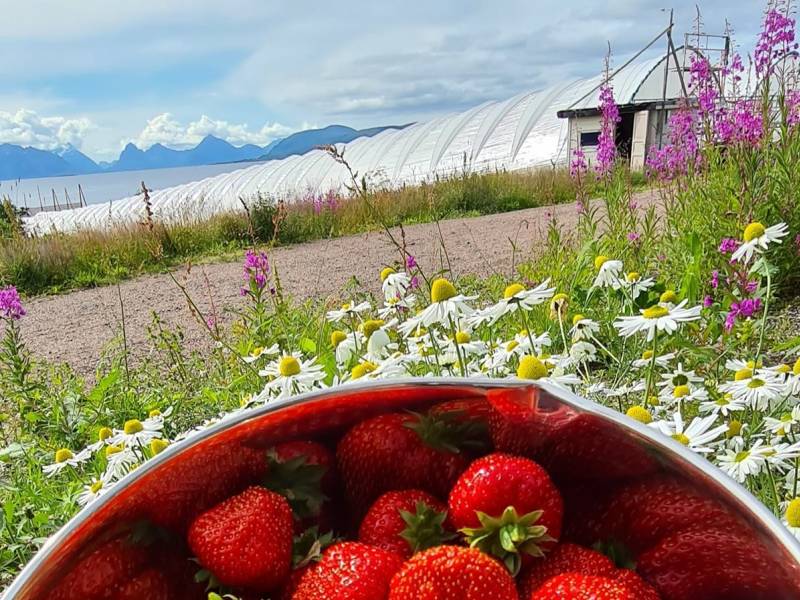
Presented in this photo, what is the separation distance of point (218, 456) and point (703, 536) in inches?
Result: 16.8

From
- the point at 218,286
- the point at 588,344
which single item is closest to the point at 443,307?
the point at 588,344

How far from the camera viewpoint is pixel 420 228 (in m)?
9.69

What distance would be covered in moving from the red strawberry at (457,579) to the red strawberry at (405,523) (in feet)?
0.26

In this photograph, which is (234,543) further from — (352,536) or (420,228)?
(420,228)

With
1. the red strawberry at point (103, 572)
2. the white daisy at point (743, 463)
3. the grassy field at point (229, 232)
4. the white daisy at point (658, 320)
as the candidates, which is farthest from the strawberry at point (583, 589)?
the grassy field at point (229, 232)

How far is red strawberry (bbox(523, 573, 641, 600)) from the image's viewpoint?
0.56m

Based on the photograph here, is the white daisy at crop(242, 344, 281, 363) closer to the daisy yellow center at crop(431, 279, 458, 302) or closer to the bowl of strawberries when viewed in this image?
the daisy yellow center at crop(431, 279, 458, 302)

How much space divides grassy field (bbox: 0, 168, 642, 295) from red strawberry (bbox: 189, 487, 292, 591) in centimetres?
548

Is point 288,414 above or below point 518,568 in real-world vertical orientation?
above

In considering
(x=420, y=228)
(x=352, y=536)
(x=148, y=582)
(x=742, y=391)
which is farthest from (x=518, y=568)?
(x=420, y=228)

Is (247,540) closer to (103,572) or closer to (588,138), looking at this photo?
(103,572)

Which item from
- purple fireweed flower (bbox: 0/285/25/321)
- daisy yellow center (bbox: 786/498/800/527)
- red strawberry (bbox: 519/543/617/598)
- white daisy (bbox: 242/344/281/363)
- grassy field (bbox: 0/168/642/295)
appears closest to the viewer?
red strawberry (bbox: 519/543/617/598)

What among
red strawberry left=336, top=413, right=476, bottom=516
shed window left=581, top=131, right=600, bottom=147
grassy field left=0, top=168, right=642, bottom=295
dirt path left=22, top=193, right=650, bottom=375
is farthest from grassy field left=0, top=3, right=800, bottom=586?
shed window left=581, top=131, right=600, bottom=147

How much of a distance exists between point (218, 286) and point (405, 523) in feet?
21.3
